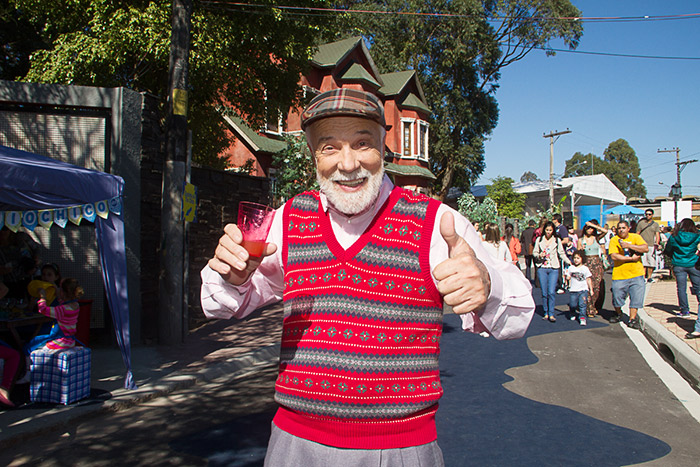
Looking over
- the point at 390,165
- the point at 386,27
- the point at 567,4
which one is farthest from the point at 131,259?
the point at 567,4

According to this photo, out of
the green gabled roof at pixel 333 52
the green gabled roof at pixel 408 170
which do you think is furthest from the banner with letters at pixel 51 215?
the green gabled roof at pixel 408 170

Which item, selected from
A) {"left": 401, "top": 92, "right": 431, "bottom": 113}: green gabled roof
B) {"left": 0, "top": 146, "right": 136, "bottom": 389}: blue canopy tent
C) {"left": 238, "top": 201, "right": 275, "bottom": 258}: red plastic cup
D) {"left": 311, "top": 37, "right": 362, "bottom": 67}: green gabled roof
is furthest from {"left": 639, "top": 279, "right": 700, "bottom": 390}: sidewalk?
{"left": 401, "top": 92, "right": 431, "bottom": 113}: green gabled roof

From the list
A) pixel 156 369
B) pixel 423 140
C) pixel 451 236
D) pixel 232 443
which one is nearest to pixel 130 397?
pixel 156 369

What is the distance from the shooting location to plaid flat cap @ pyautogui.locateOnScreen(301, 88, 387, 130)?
1925mm

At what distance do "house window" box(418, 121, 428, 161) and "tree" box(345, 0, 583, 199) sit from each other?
6.27ft

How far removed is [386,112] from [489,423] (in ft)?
89.0

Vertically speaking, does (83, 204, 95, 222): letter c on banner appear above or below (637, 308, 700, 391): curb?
above

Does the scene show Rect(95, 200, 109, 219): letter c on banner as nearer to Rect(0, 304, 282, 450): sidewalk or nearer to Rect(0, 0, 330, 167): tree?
Rect(0, 304, 282, 450): sidewalk

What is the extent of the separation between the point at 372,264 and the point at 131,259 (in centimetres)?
723

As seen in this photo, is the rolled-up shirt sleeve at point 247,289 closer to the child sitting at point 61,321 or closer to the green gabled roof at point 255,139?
the child sitting at point 61,321

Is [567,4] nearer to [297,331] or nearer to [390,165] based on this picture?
[390,165]

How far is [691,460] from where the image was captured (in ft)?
13.2

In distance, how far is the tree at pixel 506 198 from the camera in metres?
38.2

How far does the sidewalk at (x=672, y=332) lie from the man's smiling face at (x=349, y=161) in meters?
5.88
